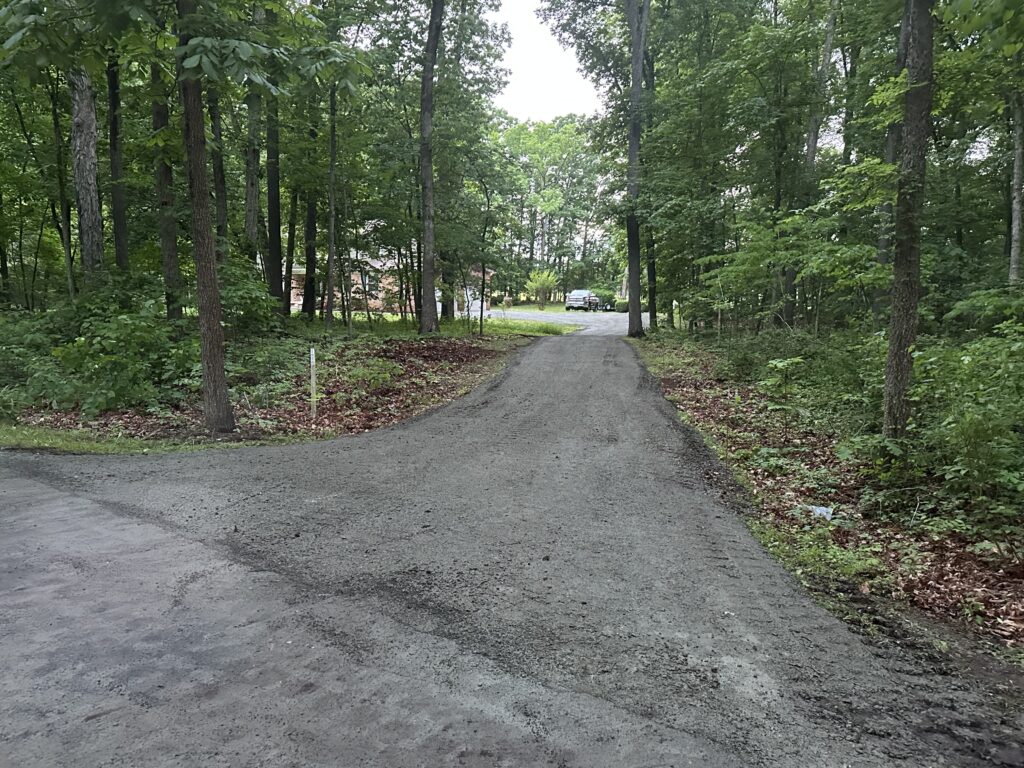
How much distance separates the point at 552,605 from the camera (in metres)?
3.39

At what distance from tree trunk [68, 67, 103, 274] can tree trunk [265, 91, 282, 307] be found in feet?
13.2

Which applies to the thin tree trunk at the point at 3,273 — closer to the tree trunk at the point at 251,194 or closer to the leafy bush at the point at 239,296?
the tree trunk at the point at 251,194

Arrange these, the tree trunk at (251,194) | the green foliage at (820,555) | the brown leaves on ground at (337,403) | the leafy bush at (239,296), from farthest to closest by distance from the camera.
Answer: the tree trunk at (251,194)
the leafy bush at (239,296)
the brown leaves on ground at (337,403)
the green foliage at (820,555)

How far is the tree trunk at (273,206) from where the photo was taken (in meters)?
16.1

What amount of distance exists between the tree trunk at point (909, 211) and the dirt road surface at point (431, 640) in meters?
2.20

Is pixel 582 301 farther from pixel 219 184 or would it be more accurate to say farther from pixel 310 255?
pixel 219 184

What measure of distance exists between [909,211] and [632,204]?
13654 mm

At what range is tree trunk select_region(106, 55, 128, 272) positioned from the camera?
12.3 m

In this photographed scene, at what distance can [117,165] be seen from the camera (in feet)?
42.0

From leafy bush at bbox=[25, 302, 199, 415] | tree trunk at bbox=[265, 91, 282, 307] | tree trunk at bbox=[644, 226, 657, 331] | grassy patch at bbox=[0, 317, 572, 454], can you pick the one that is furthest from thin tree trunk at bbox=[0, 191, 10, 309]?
tree trunk at bbox=[644, 226, 657, 331]

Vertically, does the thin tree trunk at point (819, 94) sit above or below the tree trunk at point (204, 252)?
above

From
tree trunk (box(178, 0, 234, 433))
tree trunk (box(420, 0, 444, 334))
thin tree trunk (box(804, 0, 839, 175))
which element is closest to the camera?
tree trunk (box(178, 0, 234, 433))

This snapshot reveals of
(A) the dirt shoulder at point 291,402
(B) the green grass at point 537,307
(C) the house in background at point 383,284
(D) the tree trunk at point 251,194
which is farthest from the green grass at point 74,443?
(B) the green grass at point 537,307

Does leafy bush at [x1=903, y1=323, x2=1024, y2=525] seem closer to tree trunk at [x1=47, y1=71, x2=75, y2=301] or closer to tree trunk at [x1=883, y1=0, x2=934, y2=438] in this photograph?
tree trunk at [x1=883, y1=0, x2=934, y2=438]
